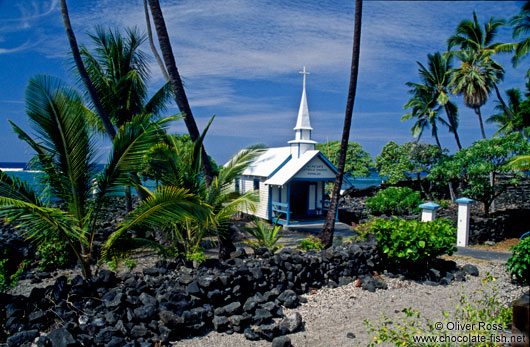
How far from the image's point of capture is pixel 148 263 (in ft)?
31.0

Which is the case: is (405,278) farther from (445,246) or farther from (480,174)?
(480,174)

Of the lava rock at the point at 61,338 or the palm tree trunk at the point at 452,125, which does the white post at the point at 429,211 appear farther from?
the palm tree trunk at the point at 452,125

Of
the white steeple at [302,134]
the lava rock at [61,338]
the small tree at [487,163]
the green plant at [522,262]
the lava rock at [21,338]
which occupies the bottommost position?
the lava rock at [21,338]

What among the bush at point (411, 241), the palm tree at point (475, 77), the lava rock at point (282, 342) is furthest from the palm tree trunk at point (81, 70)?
the palm tree at point (475, 77)

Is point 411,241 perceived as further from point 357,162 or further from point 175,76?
point 357,162

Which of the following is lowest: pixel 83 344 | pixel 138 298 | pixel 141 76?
pixel 83 344

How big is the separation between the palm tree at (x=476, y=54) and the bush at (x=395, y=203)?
10.8m

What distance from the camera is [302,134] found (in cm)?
1900

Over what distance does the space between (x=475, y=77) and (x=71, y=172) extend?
24.2 meters

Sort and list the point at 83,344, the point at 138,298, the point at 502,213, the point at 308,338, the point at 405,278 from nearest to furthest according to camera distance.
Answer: the point at 83,344 → the point at 308,338 → the point at 138,298 → the point at 405,278 → the point at 502,213

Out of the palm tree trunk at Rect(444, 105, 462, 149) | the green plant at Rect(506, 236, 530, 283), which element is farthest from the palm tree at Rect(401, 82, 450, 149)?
the green plant at Rect(506, 236, 530, 283)

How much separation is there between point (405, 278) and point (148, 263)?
6.36 metres

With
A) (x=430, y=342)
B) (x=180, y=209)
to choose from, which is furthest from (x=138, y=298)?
(x=430, y=342)

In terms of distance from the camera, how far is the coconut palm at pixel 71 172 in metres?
5.92
